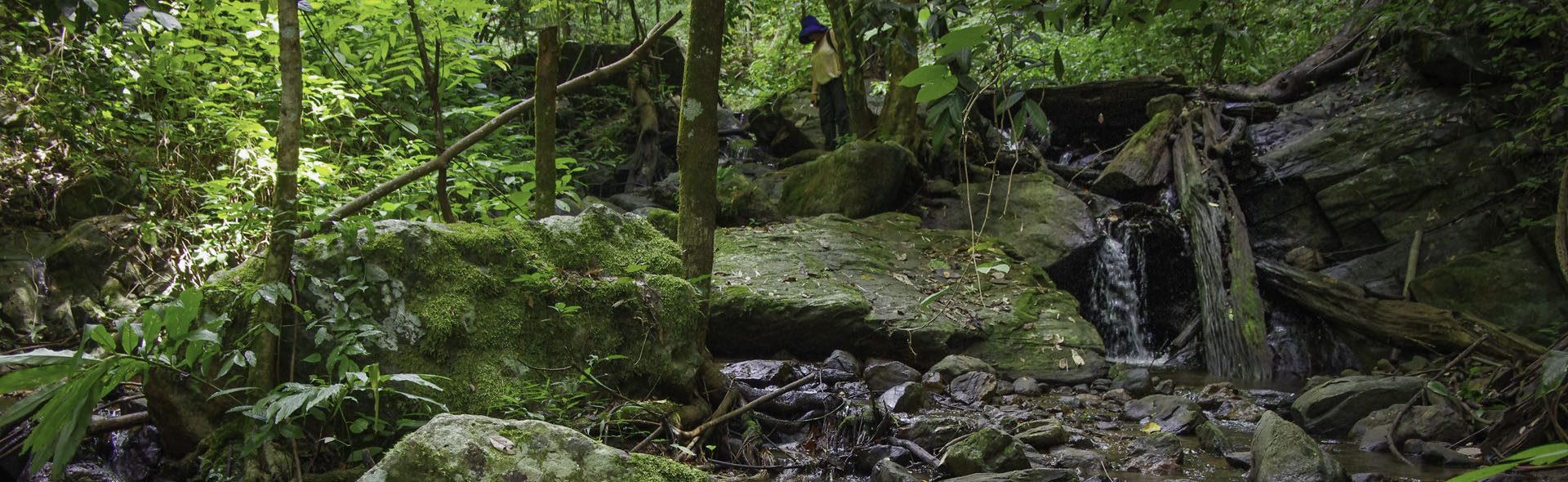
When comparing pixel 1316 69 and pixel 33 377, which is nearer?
pixel 33 377

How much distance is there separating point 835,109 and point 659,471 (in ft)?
33.7

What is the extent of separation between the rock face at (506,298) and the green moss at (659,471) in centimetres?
153

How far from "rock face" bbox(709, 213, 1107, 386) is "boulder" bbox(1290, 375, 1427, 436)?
1.58 meters

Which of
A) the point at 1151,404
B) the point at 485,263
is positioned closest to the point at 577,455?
the point at 485,263

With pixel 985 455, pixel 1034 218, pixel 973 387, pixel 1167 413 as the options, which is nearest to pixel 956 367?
pixel 973 387

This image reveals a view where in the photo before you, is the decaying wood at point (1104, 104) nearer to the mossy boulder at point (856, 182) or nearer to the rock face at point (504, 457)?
the mossy boulder at point (856, 182)

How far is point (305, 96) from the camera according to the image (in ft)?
17.7

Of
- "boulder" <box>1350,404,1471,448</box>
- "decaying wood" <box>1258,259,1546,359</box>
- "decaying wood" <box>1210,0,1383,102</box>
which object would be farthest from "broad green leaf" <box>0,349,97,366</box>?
"decaying wood" <box>1210,0,1383,102</box>

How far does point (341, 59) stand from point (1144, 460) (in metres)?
5.50

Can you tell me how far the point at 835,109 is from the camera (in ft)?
39.7

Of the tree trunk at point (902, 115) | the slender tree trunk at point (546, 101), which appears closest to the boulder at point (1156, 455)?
the slender tree trunk at point (546, 101)

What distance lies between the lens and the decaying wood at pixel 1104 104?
11402 mm

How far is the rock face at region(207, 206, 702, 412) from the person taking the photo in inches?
135

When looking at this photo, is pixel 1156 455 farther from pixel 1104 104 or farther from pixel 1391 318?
pixel 1104 104
